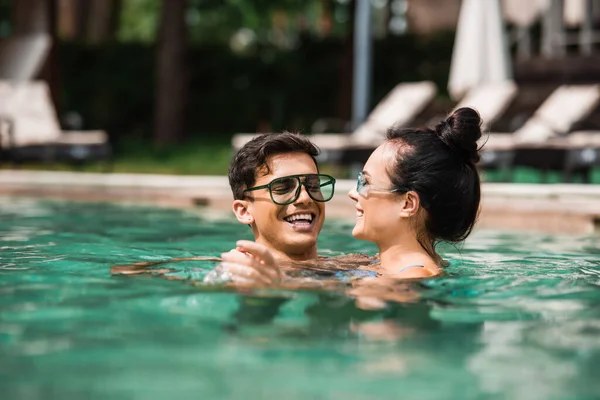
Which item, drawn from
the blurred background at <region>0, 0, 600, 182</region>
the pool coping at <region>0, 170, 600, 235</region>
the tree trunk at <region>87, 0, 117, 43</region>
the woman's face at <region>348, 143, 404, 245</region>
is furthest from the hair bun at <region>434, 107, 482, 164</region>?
the tree trunk at <region>87, 0, 117, 43</region>

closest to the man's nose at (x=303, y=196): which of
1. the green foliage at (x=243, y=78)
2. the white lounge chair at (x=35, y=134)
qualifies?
the white lounge chair at (x=35, y=134)

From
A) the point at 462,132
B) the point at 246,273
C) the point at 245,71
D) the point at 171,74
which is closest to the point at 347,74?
the point at 245,71

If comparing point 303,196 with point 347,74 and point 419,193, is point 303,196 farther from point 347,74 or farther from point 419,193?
point 347,74

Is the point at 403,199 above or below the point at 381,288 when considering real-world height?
above

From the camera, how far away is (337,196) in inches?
316

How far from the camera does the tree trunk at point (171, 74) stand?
17.3 meters

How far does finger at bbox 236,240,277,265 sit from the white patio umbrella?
32.9 feet

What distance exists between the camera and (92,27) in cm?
2798

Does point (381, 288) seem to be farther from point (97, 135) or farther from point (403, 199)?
point (97, 135)

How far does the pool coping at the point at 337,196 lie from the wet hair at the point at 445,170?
10.7 ft

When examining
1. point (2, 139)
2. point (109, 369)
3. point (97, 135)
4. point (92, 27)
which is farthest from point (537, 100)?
point (92, 27)

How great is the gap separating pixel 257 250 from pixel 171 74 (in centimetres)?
1463

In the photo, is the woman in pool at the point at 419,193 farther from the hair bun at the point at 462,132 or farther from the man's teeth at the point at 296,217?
the man's teeth at the point at 296,217

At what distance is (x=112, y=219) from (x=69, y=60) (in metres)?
13.8
